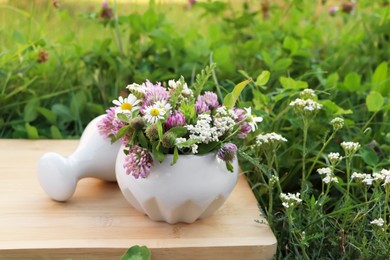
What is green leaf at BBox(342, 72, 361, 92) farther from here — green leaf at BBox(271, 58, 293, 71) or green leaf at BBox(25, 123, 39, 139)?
green leaf at BBox(25, 123, 39, 139)

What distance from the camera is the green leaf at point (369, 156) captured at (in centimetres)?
132

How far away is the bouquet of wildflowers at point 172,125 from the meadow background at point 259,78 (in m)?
→ 0.14

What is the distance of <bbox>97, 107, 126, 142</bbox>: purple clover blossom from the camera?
1.09 m

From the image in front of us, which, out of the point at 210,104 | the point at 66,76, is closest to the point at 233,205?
the point at 210,104

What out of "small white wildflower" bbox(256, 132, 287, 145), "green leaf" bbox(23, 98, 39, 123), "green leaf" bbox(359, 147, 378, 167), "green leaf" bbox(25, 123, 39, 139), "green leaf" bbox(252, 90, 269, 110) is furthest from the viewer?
"green leaf" bbox(23, 98, 39, 123)

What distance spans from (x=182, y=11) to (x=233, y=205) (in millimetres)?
1427

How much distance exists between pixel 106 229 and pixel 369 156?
0.56m

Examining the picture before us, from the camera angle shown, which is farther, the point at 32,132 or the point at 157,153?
the point at 32,132

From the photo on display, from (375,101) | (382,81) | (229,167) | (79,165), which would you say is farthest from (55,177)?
(382,81)

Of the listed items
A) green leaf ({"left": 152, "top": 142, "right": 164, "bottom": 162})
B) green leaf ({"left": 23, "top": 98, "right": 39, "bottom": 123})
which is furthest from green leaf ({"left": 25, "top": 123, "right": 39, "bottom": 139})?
green leaf ({"left": 152, "top": 142, "right": 164, "bottom": 162})

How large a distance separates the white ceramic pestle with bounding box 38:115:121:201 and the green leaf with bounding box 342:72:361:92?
2.18 feet

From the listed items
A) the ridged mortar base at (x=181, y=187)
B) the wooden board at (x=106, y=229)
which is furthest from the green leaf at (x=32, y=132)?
the ridged mortar base at (x=181, y=187)

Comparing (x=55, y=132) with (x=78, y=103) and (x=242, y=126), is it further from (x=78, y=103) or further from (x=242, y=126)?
(x=242, y=126)

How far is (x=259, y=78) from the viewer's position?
4.64ft
